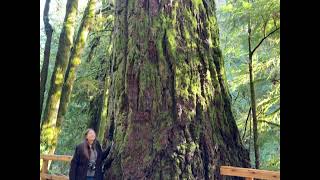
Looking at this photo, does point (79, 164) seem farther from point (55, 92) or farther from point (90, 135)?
point (55, 92)

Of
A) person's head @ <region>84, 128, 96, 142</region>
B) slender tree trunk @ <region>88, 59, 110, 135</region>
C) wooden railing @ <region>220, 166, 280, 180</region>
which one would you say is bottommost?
wooden railing @ <region>220, 166, 280, 180</region>

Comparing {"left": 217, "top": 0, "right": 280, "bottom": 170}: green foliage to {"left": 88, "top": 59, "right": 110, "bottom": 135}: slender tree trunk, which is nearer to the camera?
{"left": 217, "top": 0, "right": 280, "bottom": 170}: green foliage

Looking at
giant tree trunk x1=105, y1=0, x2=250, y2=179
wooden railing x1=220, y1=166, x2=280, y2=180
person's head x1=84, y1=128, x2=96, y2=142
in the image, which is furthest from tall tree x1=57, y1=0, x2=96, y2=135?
wooden railing x1=220, y1=166, x2=280, y2=180

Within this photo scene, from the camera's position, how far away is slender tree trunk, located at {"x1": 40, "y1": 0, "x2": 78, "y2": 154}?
27.4ft

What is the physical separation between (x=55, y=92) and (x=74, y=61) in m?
0.99

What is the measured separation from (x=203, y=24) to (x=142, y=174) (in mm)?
2127

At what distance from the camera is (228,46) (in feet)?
33.3

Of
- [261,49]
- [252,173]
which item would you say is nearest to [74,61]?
[261,49]

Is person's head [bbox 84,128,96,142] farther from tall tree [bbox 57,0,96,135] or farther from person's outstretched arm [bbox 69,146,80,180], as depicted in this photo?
tall tree [bbox 57,0,96,135]

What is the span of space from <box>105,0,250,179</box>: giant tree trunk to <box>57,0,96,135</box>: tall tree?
11.2 feet

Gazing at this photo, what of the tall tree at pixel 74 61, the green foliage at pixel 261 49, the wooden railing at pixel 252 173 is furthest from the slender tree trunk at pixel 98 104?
the wooden railing at pixel 252 173

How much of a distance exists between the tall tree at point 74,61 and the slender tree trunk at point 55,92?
0.31 meters

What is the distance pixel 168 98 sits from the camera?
5.35 m
